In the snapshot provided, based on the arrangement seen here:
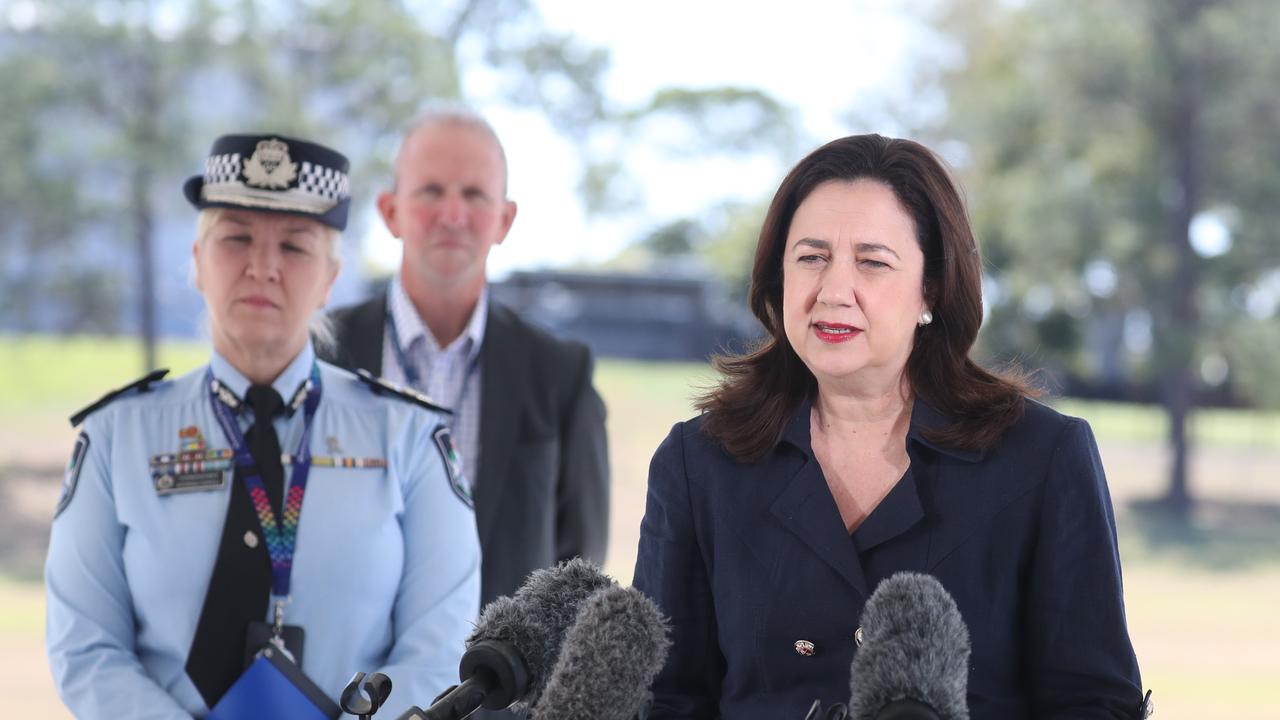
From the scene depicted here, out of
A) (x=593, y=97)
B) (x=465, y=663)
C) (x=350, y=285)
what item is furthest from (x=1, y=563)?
(x=465, y=663)

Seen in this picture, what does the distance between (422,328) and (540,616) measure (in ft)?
5.18

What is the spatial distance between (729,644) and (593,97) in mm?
12095

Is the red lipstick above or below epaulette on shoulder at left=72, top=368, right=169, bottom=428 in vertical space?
below

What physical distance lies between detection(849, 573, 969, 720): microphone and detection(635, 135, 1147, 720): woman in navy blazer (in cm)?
42

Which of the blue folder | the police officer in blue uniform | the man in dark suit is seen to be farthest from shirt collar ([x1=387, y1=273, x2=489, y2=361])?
the blue folder

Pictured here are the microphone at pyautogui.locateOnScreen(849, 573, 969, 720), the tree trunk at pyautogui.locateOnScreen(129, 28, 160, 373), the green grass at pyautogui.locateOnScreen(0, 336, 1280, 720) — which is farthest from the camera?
the tree trunk at pyautogui.locateOnScreen(129, 28, 160, 373)

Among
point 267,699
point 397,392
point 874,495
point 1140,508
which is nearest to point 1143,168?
point 1140,508

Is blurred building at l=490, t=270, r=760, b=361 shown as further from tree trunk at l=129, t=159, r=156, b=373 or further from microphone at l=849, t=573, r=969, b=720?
microphone at l=849, t=573, r=969, b=720

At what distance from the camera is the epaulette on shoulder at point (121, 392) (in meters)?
2.05

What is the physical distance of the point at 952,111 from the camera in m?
13.9

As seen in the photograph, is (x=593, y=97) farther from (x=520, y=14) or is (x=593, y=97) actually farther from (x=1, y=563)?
(x=1, y=563)

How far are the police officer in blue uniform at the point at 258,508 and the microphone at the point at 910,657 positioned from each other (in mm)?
1031

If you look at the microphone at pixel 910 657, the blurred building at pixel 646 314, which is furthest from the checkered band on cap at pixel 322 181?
the blurred building at pixel 646 314

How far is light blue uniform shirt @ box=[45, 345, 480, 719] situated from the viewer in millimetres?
1895
